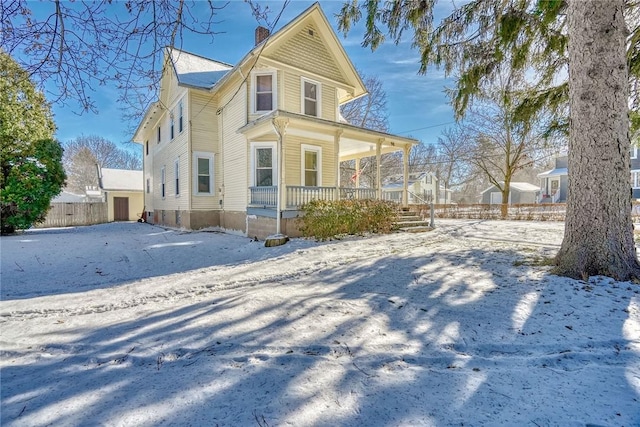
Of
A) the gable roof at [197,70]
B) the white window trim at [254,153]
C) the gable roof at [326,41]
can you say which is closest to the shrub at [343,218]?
the white window trim at [254,153]

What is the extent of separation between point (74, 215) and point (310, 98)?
18.3 metres

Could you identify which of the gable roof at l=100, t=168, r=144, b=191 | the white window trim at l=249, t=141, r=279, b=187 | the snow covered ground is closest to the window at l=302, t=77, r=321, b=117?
the white window trim at l=249, t=141, r=279, b=187

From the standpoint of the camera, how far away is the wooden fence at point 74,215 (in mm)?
18491

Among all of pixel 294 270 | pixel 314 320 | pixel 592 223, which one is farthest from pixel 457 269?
pixel 314 320

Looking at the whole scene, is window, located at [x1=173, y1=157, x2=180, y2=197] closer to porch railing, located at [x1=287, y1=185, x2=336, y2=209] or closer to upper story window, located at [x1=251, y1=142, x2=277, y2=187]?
upper story window, located at [x1=251, y1=142, x2=277, y2=187]

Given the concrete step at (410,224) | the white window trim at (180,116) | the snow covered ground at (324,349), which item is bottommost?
the snow covered ground at (324,349)

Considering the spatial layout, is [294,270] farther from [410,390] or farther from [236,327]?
[410,390]

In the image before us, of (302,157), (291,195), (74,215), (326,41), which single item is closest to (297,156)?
(302,157)

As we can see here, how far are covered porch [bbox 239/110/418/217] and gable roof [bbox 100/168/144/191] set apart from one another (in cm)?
1959

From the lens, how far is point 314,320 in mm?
3164

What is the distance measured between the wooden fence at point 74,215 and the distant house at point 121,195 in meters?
1.96

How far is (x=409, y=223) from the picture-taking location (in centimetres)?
1117

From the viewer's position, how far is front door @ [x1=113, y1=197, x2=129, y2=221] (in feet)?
81.6

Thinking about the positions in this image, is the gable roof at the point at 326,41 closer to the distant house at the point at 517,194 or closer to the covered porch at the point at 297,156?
the covered porch at the point at 297,156
